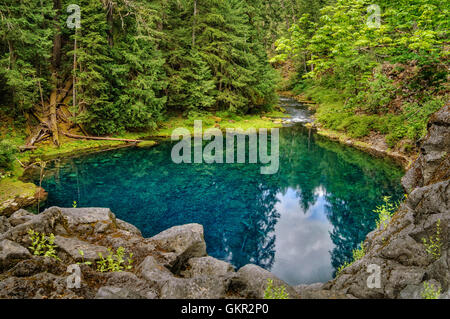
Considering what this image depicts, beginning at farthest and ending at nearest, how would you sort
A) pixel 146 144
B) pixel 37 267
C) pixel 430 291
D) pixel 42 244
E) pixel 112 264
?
pixel 146 144 → pixel 42 244 → pixel 112 264 → pixel 37 267 → pixel 430 291

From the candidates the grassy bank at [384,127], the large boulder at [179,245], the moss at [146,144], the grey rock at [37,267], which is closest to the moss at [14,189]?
the large boulder at [179,245]

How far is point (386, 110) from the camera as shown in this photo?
66.7 ft

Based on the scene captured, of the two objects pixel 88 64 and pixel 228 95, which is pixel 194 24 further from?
pixel 88 64

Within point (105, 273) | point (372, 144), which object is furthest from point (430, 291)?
point (372, 144)

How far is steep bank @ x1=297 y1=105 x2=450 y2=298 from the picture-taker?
3693 millimetres

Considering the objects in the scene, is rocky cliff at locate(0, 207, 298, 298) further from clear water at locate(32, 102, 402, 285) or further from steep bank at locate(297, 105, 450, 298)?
clear water at locate(32, 102, 402, 285)

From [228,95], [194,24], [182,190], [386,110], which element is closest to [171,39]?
[194,24]

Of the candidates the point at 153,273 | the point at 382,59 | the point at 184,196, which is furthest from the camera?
the point at 184,196

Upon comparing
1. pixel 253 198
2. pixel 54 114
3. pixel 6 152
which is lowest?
pixel 253 198

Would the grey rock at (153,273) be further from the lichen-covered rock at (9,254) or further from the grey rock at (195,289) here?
the lichen-covered rock at (9,254)

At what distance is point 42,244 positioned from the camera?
4.69m

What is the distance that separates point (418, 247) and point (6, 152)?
14.9 meters

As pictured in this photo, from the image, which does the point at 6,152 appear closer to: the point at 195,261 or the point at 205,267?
the point at 195,261

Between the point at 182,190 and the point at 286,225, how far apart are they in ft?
18.2
